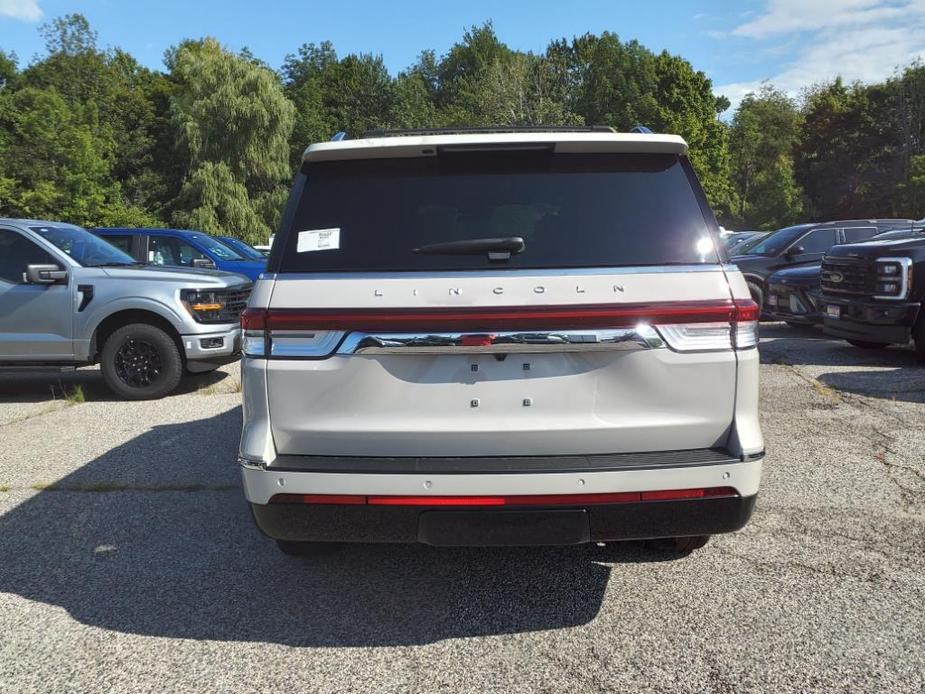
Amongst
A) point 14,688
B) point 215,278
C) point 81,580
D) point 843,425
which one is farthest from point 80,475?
point 843,425

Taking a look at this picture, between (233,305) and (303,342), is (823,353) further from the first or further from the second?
(303,342)

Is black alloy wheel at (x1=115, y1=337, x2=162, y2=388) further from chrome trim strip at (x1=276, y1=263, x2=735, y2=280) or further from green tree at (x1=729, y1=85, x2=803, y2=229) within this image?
green tree at (x1=729, y1=85, x2=803, y2=229)

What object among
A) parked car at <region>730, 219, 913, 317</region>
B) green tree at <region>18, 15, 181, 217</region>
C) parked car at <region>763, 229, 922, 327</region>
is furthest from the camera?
green tree at <region>18, 15, 181, 217</region>

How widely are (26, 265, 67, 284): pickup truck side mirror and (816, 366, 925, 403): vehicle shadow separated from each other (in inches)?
Answer: 314

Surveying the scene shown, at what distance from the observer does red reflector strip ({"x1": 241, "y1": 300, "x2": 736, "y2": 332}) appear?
8.87 feet

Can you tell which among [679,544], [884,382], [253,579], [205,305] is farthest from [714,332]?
[884,382]

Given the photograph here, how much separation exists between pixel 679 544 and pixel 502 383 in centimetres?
153

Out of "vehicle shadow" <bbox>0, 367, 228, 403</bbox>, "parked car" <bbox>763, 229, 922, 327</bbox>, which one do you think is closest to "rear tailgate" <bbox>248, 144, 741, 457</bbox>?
"vehicle shadow" <bbox>0, 367, 228, 403</bbox>

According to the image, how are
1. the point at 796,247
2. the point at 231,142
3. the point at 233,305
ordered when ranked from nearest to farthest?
the point at 233,305, the point at 796,247, the point at 231,142

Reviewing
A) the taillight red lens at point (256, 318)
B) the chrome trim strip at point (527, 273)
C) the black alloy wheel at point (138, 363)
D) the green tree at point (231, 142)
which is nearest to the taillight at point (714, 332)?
the chrome trim strip at point (527, 273)

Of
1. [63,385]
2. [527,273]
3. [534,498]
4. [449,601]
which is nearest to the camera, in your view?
[534,498]

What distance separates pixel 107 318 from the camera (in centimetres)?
799

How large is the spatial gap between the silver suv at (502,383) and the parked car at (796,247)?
11.5 m

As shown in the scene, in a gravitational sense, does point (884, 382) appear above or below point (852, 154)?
below
